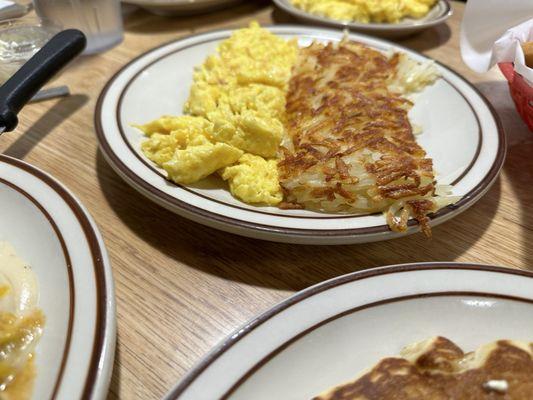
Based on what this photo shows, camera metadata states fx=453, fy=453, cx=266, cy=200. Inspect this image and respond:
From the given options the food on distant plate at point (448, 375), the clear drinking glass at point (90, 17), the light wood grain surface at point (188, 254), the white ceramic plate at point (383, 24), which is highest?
the clear drinking glass at point (90, 17)

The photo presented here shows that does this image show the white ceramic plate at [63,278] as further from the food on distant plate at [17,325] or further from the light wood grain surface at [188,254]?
the light wood grain surface at [188,254]

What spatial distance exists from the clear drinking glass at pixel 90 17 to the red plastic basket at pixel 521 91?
1.80 metres

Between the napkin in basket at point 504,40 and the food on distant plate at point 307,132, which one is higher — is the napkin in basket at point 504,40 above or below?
above

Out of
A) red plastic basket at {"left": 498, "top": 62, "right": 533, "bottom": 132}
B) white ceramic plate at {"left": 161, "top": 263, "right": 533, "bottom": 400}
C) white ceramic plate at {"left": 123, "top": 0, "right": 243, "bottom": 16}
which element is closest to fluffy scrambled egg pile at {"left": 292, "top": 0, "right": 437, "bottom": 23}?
white ceramic plate at {"left": 123, "top": 0, "right": 243, "bottom": 16}

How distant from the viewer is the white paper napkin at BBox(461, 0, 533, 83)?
1562 mm

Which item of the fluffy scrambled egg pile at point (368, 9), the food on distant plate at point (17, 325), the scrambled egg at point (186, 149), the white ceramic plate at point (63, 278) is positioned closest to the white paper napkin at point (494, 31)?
the fluffy scrambled egg pile at point (368, 9)

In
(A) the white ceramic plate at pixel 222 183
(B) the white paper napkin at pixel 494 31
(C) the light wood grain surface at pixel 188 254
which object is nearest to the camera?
(C) the light wood grain surface at pixel 188 254

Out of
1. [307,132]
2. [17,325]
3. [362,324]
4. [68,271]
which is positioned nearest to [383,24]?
[307,132]

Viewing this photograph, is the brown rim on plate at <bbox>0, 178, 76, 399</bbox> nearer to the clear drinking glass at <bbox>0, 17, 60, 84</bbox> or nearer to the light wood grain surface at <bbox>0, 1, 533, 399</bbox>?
the light wood grain surface at <bbox>0, 1, 533, 399</bbox>

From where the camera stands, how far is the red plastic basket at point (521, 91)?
57.6 inches

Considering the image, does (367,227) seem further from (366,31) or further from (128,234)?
(366,31)

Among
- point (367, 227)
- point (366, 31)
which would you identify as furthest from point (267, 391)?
point (366, 31)

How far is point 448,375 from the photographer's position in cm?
79

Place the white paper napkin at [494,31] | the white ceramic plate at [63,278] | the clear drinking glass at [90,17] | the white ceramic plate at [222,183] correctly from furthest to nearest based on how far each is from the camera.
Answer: the clear drinking glass at [90,17]
the white paper napkin at [494,31]
the white ceramic plate at [222,183]
the white ceramic plate at [63,278]
